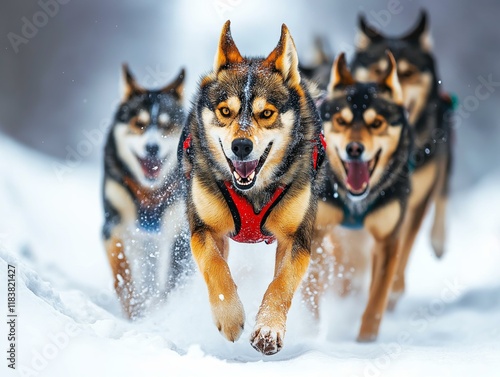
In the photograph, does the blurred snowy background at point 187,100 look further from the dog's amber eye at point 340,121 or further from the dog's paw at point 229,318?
the dog's paw at point 229,318

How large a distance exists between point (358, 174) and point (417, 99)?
964mm

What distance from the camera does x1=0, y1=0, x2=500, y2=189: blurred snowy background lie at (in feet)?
17.6

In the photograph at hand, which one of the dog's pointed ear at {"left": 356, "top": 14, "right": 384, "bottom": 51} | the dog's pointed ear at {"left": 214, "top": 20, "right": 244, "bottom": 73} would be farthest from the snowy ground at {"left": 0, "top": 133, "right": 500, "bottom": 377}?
the dog's pointed ear at {"left": 356, "top": 14, "right": 384, "bottom": 51}

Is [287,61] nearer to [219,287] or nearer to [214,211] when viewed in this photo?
[214,211]

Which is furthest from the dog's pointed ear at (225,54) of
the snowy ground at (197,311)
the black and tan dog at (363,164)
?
the black and tan dog at (363,164)

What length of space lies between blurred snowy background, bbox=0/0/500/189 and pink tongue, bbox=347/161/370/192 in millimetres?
1863

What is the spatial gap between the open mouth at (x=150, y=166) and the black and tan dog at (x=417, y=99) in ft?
3.53

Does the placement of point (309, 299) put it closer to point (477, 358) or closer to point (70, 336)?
point (477, 358)

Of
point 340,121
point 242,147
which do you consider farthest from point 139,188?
point 242,147

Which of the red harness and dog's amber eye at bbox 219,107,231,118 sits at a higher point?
dog's amber eye at bbox 219,107,231,118

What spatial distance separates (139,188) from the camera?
12.3 ft

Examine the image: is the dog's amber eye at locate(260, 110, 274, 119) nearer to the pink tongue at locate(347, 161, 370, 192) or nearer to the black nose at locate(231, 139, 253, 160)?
the black nose at locate(231, 139, 253, 160)

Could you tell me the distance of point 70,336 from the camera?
2666mm

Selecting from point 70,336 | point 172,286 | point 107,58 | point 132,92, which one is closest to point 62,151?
point 107,58
